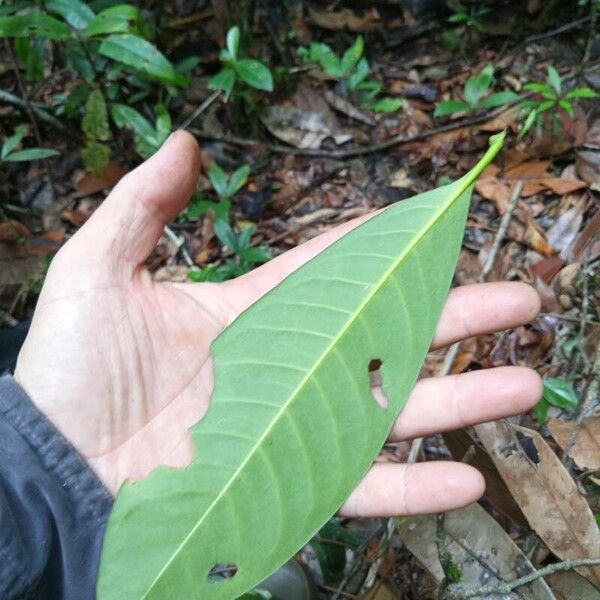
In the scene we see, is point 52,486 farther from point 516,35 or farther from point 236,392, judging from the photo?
point 516,35

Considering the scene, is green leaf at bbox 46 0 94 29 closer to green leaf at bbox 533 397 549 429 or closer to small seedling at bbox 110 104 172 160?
small seedling at bbox 110 104 172 160

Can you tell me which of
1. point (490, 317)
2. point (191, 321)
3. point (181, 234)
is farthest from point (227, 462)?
point (181, 234)

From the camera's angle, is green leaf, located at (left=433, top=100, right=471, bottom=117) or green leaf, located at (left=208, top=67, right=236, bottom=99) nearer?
green leaf, located at (left=208, top=67, right=236, bottom=99)

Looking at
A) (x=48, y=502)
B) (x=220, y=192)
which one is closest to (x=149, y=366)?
(x=48, y=502)

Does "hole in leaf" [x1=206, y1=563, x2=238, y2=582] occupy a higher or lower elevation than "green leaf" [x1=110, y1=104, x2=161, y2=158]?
lower

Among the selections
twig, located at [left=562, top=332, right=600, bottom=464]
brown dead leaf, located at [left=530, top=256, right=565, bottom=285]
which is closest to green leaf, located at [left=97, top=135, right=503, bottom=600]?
twig, located at [left=562, top=332, right=600, bottom=464]

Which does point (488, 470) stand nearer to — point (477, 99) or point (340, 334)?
point (340, 334)

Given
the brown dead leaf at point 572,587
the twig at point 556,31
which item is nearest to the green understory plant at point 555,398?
the brown dead leaf at point 572,587
